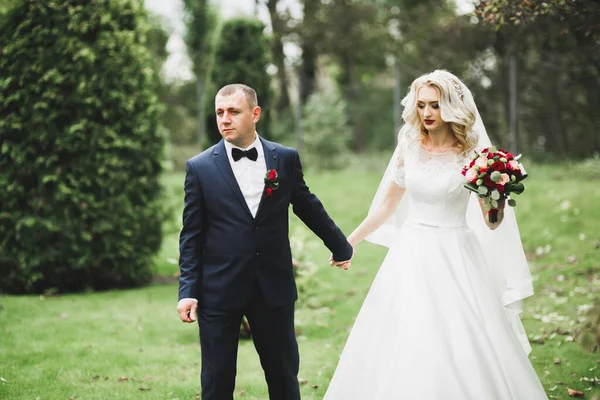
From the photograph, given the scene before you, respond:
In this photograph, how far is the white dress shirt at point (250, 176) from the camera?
3.92 m

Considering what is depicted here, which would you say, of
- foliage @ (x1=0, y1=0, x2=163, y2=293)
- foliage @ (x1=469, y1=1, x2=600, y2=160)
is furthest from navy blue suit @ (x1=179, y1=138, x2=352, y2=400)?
foliage @ (x1=469, y1=1, x2=600, y2=160)

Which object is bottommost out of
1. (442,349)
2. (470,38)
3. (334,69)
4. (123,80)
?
(442,349)

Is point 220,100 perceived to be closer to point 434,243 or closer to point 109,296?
point 434,243

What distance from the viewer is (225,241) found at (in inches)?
152

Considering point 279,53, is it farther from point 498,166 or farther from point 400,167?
point 498,166

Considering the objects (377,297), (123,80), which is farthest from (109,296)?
(377,297)

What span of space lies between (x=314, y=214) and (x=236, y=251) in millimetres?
605

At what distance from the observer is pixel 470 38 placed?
17.5 m

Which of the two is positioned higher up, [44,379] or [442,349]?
[442,349]

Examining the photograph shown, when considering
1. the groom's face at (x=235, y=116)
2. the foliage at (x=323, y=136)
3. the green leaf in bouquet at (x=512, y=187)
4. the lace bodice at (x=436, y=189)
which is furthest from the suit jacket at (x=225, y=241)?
the foliage at (x=323, y=136)

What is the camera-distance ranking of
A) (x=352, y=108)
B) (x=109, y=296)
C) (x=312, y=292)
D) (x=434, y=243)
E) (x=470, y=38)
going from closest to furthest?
(x=434, y=243)
(x=312, y=292)
(x=109, y=296)
(x=470, y=38)
(x=352, y=108)

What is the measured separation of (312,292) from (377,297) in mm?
Result: 3484

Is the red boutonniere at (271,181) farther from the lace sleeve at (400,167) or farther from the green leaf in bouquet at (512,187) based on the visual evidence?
the green leaf in bouquet at (512,187)

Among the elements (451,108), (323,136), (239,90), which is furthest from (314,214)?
(323,136)
